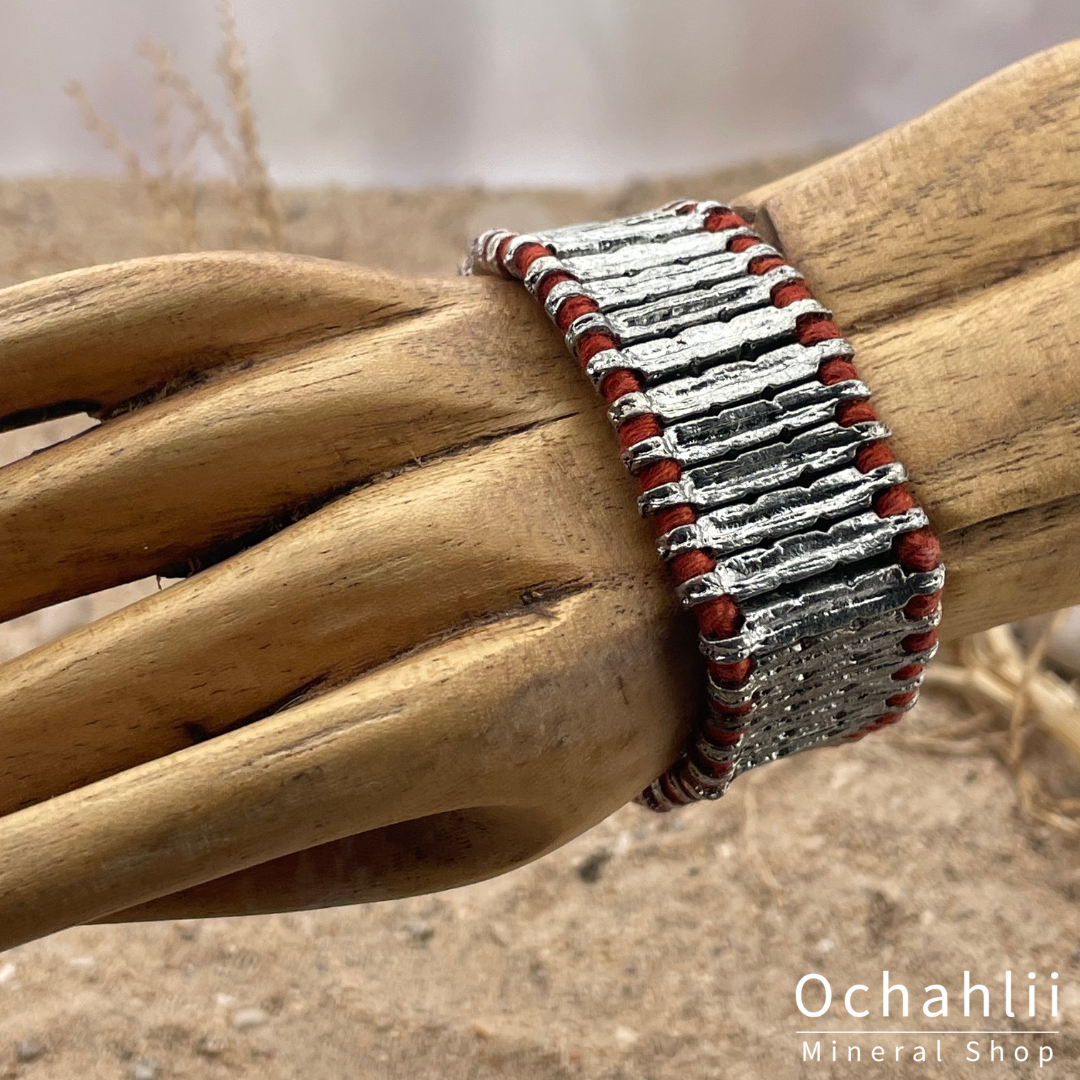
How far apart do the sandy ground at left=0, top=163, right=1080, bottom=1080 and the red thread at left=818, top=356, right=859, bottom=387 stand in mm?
803

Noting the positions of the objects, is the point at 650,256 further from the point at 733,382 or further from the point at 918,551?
the point at 918,551

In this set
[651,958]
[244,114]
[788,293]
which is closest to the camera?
[788,293]

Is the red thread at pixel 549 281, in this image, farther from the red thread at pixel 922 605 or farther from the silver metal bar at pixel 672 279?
the red thread at pixel 922 605

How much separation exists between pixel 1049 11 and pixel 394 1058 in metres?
2.01

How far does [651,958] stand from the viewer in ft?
4.50

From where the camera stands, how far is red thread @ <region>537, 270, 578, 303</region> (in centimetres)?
74

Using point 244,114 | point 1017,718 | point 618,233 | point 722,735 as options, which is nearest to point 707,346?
point 618,233

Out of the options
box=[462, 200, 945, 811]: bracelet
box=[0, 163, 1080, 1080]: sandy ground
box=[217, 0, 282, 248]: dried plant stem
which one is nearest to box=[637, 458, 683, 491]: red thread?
box=[462, 200, 945, 811]: bracelet

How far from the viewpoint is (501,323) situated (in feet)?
2.52

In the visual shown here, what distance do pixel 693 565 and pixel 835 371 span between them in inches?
6.5

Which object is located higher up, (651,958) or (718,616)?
(718,616)

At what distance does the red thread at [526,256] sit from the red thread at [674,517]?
0.65 ft

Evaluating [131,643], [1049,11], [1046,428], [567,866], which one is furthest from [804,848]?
[1049,11]

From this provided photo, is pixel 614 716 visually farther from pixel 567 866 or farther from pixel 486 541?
pixel 567 866
